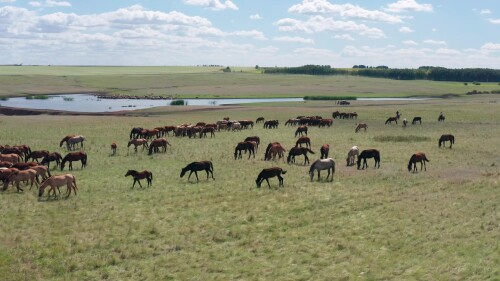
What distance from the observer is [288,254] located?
14.5m

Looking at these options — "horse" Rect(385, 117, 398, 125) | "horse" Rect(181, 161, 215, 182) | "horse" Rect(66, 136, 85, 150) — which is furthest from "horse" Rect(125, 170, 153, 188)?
"horse" Rect(385, 117, 398, 125)

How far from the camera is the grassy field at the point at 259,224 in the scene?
44.1 ft

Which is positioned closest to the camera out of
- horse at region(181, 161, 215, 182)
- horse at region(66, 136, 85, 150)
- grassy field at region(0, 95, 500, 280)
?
grassy field at region(0, 95, 500, 280)

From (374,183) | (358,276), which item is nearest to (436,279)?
(358,276)

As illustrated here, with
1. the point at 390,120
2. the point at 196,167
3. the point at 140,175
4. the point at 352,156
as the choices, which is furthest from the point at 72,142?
the point at 390,120

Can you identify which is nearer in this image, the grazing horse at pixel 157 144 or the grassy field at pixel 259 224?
the grassy field at pixel 259 224

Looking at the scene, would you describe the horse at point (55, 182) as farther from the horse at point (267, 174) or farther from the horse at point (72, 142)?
→ the horse at point (72, 142)

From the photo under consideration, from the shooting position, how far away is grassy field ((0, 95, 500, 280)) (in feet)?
44.1

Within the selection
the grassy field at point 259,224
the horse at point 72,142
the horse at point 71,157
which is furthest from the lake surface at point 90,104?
the grassy field at point 259,224

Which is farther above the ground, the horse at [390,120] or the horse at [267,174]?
the horse at [390,120]

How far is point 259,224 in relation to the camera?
56.6ft

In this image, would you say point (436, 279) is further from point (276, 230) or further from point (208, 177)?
point (208, 177)

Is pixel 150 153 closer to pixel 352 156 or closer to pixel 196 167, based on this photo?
pixel 196 167

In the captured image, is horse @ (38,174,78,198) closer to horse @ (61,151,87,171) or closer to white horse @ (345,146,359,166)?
horse @ (61,151,87,171)
